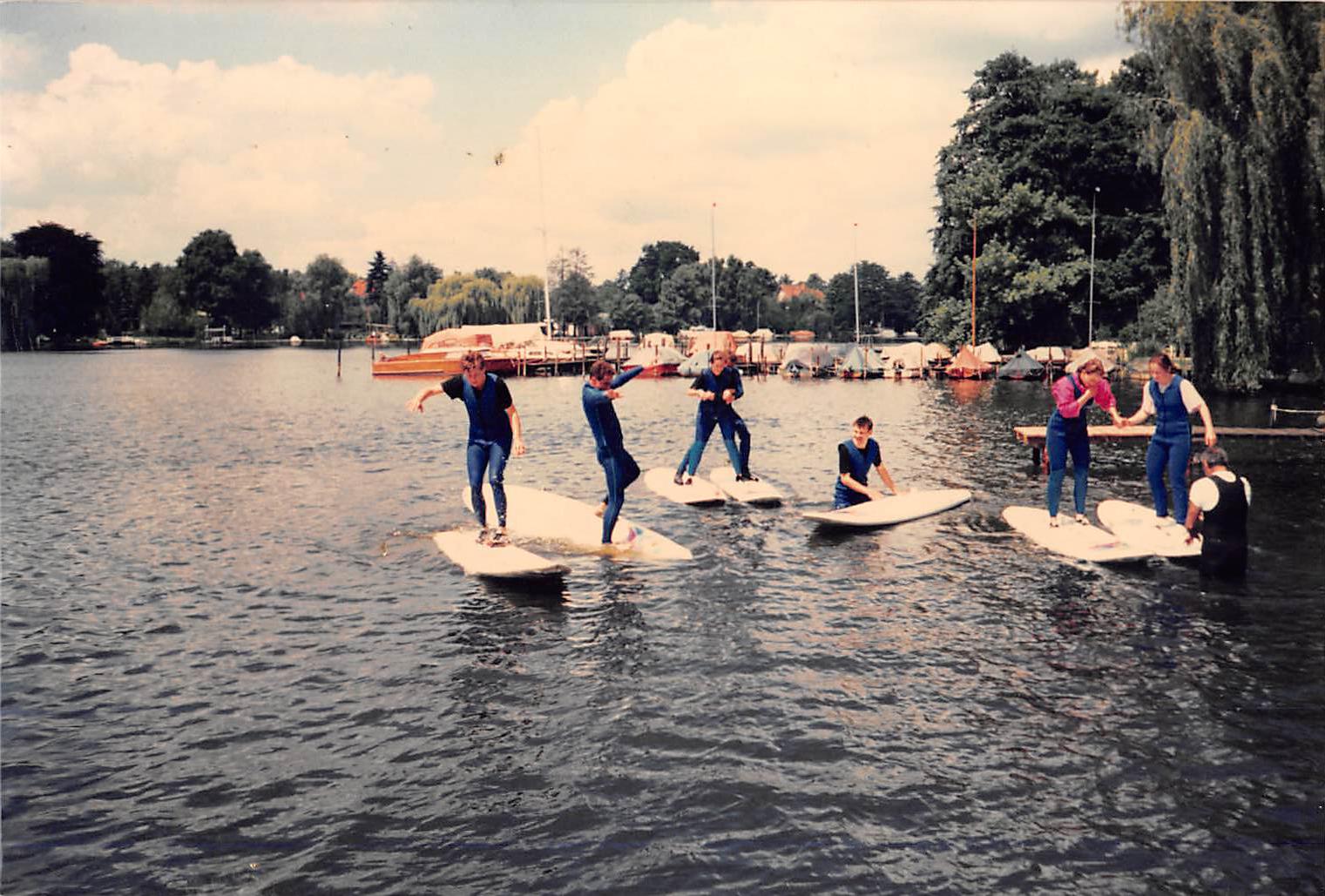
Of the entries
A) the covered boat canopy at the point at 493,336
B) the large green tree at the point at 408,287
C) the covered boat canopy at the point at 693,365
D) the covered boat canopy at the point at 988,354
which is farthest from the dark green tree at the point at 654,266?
the covered boat canopy at the point at 988,354

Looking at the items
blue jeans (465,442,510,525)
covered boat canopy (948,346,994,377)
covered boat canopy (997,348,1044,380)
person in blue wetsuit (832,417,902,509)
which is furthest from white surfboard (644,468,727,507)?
covered boat canopy (948,346,994,377)

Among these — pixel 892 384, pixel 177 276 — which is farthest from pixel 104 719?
pixel 177 276

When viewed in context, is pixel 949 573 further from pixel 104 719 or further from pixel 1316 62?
pixel 1316 62

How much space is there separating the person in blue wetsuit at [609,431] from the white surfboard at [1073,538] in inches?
231

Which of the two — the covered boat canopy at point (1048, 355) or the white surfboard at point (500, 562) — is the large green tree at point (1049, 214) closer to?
the covered boat canopy at point (1048, 355)

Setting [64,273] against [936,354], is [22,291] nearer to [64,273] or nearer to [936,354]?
[64,273]

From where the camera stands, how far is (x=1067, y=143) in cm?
6588

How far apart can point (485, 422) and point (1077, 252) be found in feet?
200

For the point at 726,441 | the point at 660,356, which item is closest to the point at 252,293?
the point at 660,356

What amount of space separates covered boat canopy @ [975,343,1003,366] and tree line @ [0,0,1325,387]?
13.2 feet

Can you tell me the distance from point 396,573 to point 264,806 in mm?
6367

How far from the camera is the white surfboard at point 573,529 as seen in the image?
1338 cm

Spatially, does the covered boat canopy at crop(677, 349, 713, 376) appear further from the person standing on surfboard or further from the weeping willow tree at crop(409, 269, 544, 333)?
the weeping willow tree at crop(409, 269, 544, 333)

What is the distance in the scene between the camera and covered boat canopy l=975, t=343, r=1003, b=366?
2410 inches
